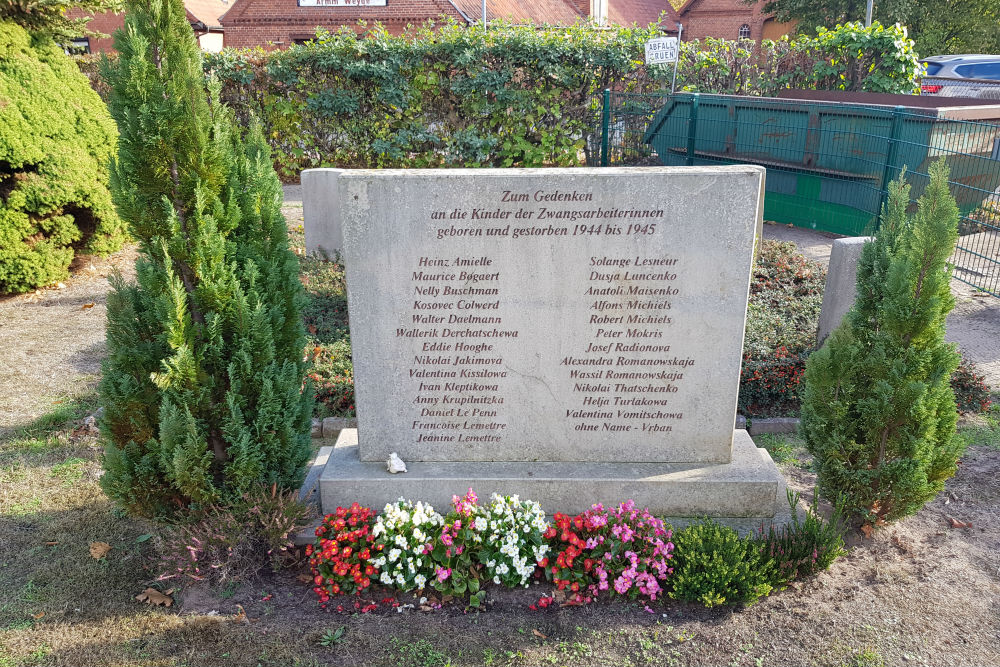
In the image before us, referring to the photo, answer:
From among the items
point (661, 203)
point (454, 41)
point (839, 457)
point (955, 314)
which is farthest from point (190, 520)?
point (454, 41)

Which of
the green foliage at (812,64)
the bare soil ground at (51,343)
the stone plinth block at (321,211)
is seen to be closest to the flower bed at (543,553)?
the bare soil ground at (51,343)

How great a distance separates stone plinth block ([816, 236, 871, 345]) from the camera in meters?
5.91

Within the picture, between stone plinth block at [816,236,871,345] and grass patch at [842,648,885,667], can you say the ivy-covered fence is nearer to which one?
stone plinth block at [816,236,871,345]

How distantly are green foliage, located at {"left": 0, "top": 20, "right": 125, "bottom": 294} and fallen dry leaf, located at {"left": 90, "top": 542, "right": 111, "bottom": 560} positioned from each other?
562 cm

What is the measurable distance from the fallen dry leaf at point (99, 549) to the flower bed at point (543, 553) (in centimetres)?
A: 122

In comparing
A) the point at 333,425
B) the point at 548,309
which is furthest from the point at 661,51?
the point at 548,309

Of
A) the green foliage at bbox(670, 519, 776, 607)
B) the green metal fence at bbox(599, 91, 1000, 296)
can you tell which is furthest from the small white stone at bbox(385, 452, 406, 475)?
the green metal fence at bbox(599, 91, 1000, 296)

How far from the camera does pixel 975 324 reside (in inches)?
299

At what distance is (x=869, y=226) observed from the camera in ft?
13.0

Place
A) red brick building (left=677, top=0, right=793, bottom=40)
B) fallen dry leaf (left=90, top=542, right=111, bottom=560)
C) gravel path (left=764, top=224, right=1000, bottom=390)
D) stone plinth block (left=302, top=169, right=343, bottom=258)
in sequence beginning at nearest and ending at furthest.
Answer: fallen dry leaf (left=90, top=542, right=111, bottom=560) → gravel path (left=764, top=224, right=1000, bottom=390) → stone plinth block (left=302, top=169, right=343, bottom=258) → red brick building (left=677, top=0, right=793, bottom=40)

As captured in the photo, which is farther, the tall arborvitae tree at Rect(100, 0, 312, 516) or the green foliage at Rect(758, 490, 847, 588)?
the green foliage at Rect(758, 490, 847, 588)

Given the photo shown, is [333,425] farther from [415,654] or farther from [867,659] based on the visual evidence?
[867,659]

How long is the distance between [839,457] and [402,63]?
12.9 m

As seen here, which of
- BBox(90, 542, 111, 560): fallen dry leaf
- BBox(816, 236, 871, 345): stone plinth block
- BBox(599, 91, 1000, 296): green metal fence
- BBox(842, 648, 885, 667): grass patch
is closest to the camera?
BBox(842, 648, 885, 667): grass patch
